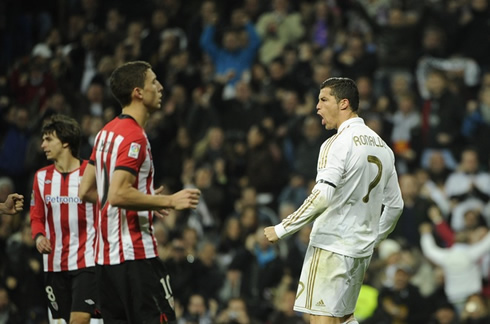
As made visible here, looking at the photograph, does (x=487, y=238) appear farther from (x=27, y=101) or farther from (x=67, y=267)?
(x=27, y=101)

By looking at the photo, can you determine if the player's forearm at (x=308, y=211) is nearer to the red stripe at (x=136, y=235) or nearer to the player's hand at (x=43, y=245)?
the red stripe at (x=136, y=235)

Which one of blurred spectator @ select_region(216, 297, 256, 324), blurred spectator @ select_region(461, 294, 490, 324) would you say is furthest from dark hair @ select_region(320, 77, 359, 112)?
blurred spectator @ select_region(216, 297, 256, 324)

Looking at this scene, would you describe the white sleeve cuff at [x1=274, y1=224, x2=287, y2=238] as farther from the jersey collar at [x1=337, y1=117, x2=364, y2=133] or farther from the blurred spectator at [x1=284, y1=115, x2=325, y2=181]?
the blurred spectator at [x1=284, y1=115, x2=325, y2=181]

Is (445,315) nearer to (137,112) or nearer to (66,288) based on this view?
(66,288)

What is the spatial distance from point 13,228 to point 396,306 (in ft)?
19.0

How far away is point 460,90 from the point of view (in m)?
15.8

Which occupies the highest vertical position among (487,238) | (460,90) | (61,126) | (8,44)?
(8,44)

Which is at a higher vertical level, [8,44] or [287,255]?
[8,44]

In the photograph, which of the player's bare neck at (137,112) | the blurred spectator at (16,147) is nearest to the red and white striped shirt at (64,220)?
the player's bare neck at (137,112)

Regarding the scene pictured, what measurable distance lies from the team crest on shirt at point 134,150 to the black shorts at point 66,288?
1996 millimetres

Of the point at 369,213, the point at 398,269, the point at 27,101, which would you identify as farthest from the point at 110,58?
the point at 369,213

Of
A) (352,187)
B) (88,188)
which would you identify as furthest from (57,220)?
(352,187)

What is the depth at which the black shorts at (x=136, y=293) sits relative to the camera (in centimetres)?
694

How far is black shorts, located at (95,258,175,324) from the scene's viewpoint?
22.8 ft
